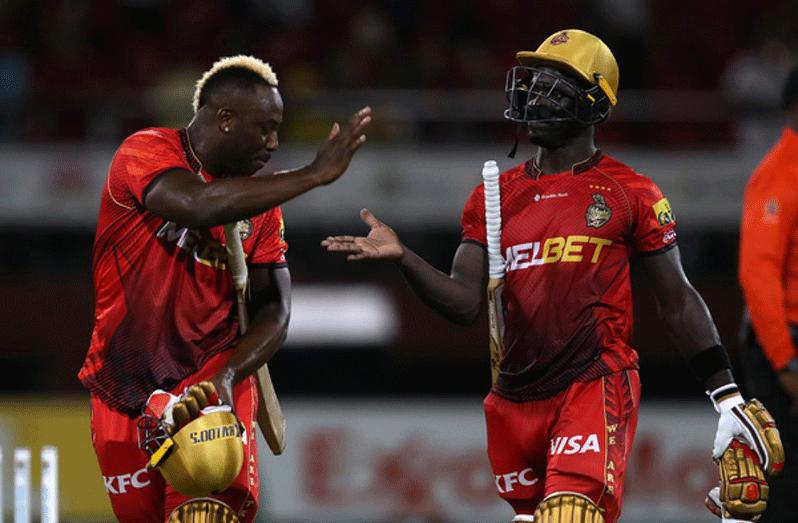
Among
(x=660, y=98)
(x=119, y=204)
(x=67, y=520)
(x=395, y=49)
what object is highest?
(x=395, y=49)

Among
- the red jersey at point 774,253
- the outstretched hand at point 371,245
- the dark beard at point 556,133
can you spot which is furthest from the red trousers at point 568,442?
the red jersey at point 774,253

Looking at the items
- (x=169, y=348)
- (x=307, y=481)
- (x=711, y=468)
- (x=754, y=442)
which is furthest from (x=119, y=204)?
(x=711, y=468)

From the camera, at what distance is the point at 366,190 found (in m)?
12.1

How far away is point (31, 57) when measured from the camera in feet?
42.2

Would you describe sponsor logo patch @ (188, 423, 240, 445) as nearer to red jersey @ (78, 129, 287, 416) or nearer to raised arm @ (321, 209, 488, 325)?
red jersey @ (78, 129, 287, 416)

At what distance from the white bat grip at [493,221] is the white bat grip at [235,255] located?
92cm

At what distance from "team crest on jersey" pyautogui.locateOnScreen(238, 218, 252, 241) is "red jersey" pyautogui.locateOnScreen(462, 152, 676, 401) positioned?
0.95m

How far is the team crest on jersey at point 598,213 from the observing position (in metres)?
4.97

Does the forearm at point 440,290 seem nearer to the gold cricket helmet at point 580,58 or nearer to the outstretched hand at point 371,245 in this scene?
the outstretched hand at point 371,245

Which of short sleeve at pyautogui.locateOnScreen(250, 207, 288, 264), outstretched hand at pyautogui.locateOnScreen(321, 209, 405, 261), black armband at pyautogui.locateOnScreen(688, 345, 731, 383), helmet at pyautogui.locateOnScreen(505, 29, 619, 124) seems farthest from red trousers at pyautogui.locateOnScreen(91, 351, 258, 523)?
black armband at pyautogui.locateOnScreen(688, 345, 731, 383)

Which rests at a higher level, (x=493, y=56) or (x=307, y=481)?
(x=493, y=56)

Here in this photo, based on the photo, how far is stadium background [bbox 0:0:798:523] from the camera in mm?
11406

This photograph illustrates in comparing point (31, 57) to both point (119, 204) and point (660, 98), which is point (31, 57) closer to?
point (660, 98)

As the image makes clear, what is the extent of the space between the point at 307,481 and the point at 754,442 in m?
6.91
